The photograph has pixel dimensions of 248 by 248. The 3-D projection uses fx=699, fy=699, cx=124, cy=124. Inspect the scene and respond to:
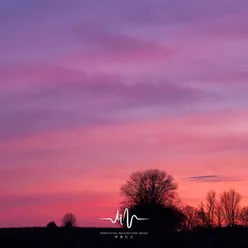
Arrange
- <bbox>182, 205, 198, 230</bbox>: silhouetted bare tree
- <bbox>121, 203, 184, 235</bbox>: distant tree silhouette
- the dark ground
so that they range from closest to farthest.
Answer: the dark ground
<bbox>121, 203, 184, 235</bbox>: distant tree silhouette
<bbox>182, 205, 198, 230</bbox>: silhouetted bare tree

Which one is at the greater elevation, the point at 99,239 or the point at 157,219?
the point at 157,219

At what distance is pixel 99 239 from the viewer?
6769cm

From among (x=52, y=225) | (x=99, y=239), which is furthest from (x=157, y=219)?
(x=99, y=239)

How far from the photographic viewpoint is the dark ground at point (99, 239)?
6619cm

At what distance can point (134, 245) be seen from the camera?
218 ft

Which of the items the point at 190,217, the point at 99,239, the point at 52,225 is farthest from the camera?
the point at 190,217

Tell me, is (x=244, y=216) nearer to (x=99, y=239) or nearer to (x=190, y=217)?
(x=190, y=217)

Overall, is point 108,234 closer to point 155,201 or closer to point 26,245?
point 26,245

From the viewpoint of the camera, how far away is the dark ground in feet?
217

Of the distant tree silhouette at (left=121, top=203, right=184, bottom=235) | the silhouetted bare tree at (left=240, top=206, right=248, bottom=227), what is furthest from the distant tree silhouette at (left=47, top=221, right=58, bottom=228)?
the silhouetted bare tree at (left=240, top=206, right=248, bottom=227)

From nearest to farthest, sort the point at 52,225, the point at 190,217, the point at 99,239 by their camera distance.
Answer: the point at 99,239 < the point at 52,225 < the point at 190,217

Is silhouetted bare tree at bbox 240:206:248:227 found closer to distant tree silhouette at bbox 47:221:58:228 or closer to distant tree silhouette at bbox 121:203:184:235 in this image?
distant tree silhouette at bbox 121:203:184:235

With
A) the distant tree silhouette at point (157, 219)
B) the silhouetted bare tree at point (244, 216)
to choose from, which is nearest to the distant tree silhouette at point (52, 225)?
the distant tree silhouette at point (157, 219)

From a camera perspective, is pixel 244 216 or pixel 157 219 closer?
pixel 157 219
